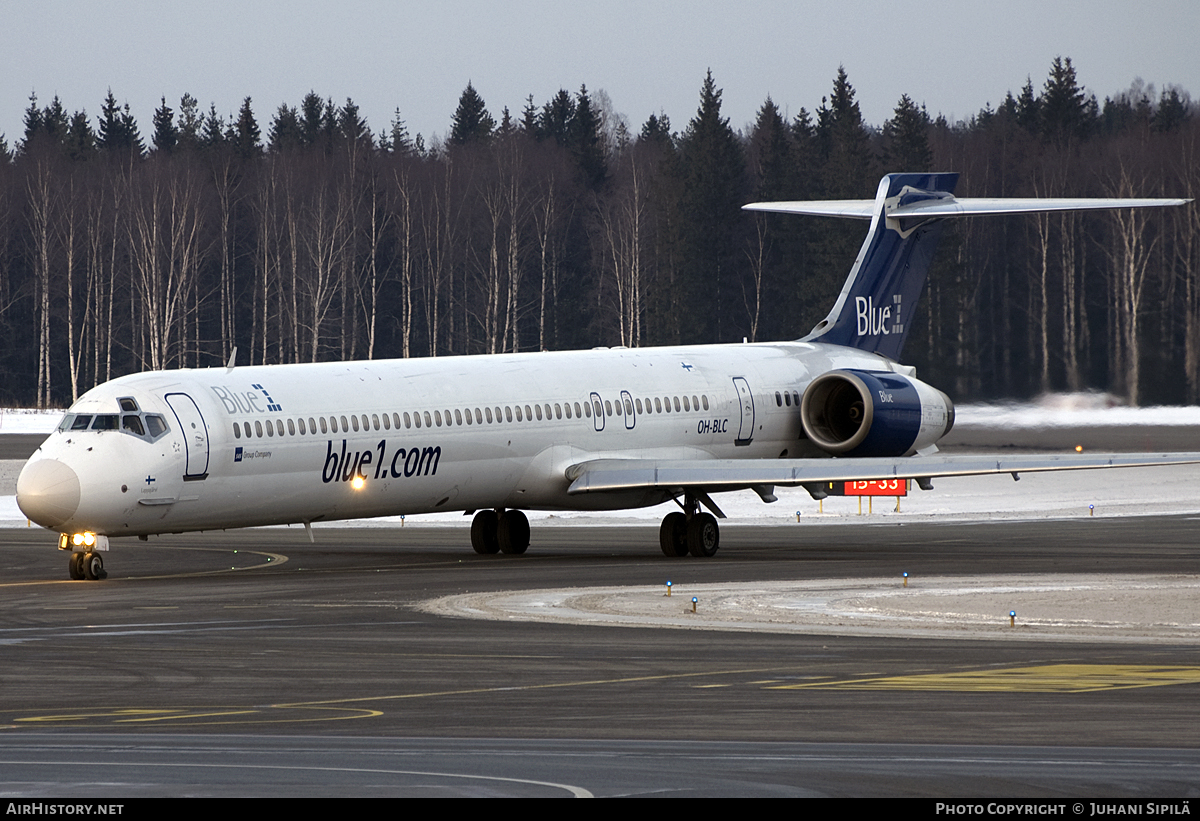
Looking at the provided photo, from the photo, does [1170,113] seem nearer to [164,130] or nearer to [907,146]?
[907,146]

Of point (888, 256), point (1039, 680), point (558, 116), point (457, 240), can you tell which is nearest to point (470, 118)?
point (558, 116)

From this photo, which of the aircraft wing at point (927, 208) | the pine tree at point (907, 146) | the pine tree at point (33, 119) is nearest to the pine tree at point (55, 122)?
the pine tree at point (33, 119)

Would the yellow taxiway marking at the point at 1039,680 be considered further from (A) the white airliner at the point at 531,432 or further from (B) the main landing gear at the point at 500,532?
(B) the main landing gear at the point at 500,532

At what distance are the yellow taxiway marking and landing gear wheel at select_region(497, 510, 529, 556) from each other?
17.5m

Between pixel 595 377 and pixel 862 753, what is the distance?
72.5 ft

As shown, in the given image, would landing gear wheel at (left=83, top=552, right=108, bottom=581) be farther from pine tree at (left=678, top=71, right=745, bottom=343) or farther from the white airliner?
pine tree at (left=678, top=71, right=745, bottom=343)

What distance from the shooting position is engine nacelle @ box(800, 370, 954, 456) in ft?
118

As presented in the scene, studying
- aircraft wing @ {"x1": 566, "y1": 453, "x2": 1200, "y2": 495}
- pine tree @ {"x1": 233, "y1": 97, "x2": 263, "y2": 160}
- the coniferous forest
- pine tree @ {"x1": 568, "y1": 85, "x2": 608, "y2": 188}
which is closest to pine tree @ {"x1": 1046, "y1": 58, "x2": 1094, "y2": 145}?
the coniferous forest

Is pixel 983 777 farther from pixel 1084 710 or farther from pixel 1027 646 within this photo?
pixel 1027 646

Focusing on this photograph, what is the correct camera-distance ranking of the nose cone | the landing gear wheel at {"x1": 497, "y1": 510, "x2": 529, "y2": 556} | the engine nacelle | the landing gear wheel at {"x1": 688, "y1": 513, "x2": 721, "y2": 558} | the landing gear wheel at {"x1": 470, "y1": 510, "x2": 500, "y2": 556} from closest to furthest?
1. the nose cone
2. the landing gear wheel at {"x1": 688, "y1": 513, "x2": 721, "y2": 558}
3. the landing gear wheel at {"x1": 497, "y1": 510, "x2": 529, "y2": 556}
4. the landing gear wheel at {"x1": 470, "y1": 510, "x2": 500, "y2": 556}
5. the engine nacelle

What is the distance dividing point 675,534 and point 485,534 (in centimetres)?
340

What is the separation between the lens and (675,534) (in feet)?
108

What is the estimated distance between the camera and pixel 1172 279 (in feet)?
236

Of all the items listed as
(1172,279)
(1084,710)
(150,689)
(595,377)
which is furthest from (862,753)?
(1172,279)
